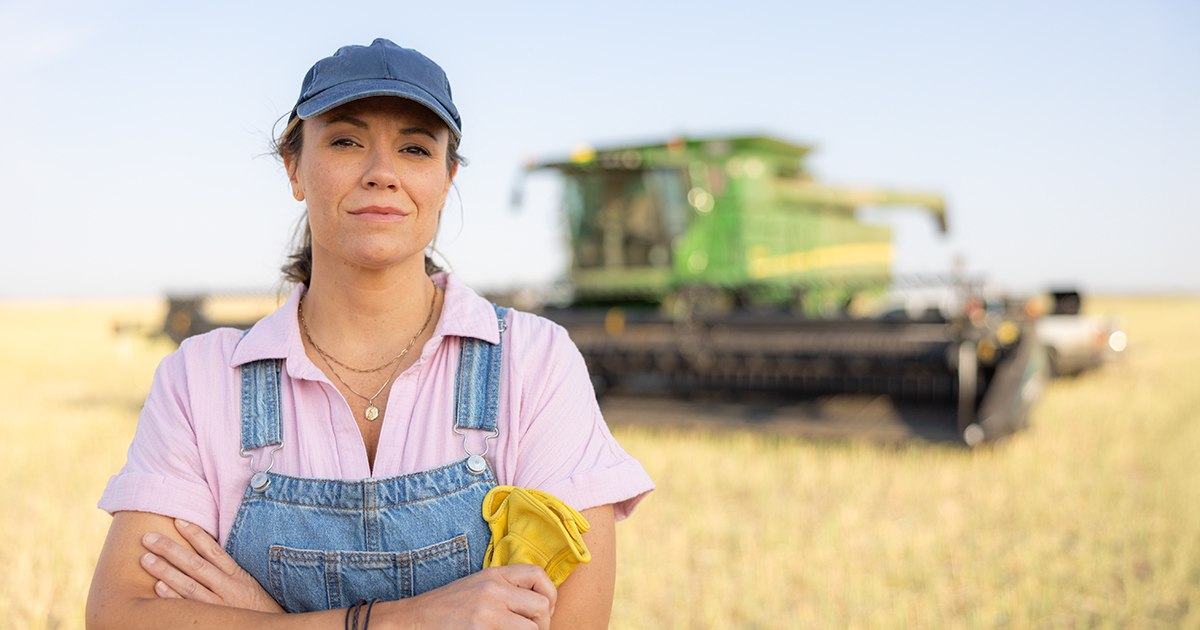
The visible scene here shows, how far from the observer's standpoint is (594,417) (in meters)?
1.63

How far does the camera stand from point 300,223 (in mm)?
1890

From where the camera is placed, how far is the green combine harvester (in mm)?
6855

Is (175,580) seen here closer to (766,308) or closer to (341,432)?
(341,432)

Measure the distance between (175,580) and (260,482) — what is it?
198 mm

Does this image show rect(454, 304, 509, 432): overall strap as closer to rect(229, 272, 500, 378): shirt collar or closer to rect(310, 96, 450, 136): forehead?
rect(229, 272, 500, 378): shirt collar

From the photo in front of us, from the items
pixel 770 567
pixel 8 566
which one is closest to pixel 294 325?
pixel 770 567

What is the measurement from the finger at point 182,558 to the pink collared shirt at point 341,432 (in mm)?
47

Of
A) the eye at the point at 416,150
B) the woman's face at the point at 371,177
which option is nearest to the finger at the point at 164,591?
the woman's face at the point at 371,177

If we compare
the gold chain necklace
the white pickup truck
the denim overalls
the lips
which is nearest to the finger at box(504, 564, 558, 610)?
the denim overalls

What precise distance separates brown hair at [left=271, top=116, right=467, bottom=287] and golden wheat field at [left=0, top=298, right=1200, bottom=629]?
2276mm

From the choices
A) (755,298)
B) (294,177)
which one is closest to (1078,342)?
(755,298)

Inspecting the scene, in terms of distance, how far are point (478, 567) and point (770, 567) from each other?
9.43 feet

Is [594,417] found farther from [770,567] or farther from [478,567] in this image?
[770,567]

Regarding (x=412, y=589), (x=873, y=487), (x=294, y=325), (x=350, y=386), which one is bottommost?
(x=873, y=487)
